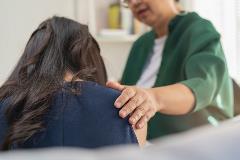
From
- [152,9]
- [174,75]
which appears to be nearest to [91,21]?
[152,9]

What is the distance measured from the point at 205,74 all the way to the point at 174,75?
27 cm

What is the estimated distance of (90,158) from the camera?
209mm

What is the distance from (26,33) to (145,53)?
0.86 metres

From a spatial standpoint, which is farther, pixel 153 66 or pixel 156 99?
pixel 153 66

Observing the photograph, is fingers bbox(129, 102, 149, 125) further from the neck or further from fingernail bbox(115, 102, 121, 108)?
the neck

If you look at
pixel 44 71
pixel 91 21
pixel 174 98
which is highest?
pixel 44 71

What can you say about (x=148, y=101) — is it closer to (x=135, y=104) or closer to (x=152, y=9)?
(x=135, y=104)

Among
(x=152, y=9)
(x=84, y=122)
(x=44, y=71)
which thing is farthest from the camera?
(x=152, y=9)

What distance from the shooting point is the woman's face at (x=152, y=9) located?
1.52 metres

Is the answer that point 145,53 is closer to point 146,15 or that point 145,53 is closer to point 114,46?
point 146,15

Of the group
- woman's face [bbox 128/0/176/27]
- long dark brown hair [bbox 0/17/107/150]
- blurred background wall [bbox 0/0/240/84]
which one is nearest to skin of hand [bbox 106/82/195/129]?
long dark brown hair [bbox 0/17/107/150]

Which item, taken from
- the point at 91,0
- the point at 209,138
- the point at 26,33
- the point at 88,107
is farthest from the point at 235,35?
the point at 209,138

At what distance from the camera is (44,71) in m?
0.85

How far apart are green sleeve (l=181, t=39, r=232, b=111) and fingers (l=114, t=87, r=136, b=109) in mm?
296
